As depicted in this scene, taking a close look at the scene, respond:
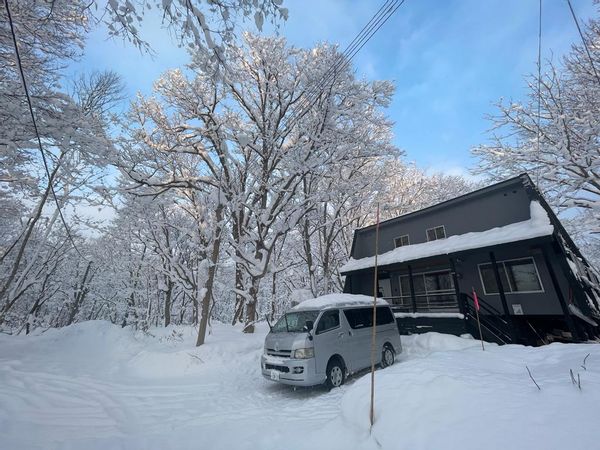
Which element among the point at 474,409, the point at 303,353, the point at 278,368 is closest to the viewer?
the point at 474,409

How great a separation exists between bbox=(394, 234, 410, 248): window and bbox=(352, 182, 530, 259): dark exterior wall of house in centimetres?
20

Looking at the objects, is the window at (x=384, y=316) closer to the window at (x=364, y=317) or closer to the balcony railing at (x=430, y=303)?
the window at (x=364, y=317)

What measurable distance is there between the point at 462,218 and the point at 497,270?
3473 millimetres

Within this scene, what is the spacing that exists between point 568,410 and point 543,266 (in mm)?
11578

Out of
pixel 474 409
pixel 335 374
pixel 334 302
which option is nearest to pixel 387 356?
pixel 335 374

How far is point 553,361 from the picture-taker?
5551mm

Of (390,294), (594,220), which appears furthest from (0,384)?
(594,220)

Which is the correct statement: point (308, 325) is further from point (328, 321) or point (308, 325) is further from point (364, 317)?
point (364, 317)

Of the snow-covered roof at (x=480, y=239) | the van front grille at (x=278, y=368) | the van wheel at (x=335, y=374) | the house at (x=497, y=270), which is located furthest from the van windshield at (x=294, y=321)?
the snow-covered roof at (x=480, y=239)

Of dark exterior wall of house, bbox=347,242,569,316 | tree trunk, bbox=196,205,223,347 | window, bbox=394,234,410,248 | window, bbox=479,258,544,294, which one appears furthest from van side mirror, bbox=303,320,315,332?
window, bbox=394,234,410,248

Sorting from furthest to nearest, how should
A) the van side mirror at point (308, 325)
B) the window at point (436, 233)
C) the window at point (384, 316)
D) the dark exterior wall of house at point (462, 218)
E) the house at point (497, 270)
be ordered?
the window at point (436, 233) < the dark exterior wall of house at point (462, 218) < the house at point (497, 270) < the window at point (384, 316) < the van side mirror at point (308, 325)

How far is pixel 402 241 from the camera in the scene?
16.1m

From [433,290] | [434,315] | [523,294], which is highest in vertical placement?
[433,290]

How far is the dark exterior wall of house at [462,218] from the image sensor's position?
12086mm
